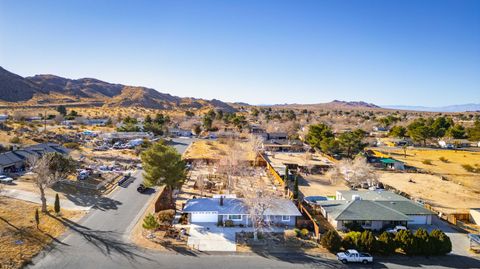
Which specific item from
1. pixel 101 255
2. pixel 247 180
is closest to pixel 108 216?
pixel 101 255

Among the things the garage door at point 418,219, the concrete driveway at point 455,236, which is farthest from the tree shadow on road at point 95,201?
the concrete driveway at point 455,236

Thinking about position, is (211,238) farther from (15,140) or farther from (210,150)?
(15,140)

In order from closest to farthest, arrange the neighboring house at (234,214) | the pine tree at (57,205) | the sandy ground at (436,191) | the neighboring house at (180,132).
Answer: the neighboring house at (234,214)
the pine tree at (57,205)
the sandy ground at (436,191)
the neighboring house at (180,132)

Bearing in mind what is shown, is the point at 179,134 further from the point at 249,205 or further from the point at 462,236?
the point at 462,236

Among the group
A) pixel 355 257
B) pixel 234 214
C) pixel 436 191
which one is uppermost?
pixel 234 214

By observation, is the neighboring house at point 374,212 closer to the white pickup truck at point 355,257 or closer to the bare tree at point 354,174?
the white pickup truck at point 355,257

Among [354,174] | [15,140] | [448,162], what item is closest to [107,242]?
[354,174]
